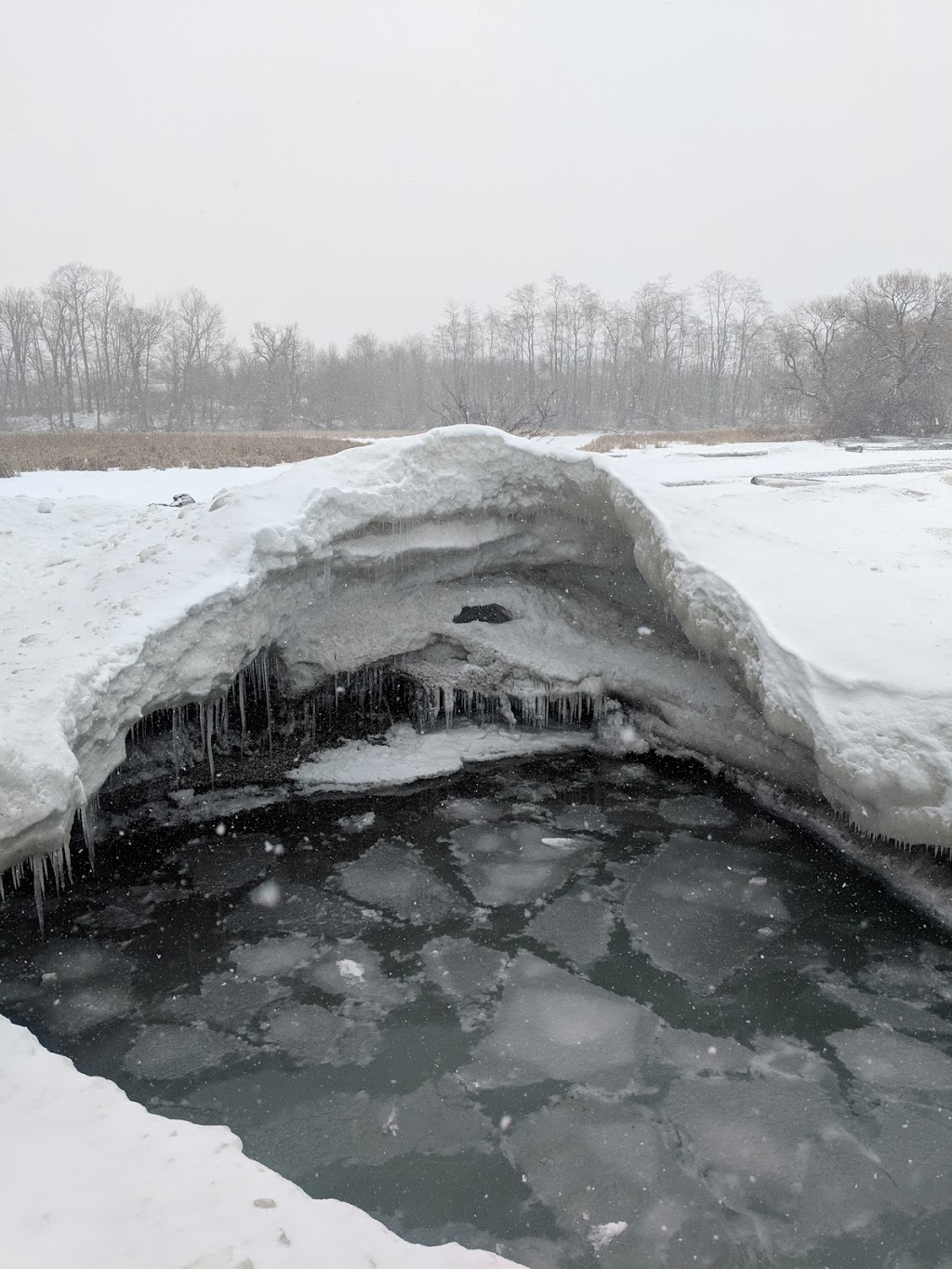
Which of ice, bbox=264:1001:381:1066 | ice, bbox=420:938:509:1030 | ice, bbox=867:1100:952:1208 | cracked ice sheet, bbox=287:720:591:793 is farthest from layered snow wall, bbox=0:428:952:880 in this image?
ice, bbox=420:938:509:1030

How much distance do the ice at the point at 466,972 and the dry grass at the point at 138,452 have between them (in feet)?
45.2

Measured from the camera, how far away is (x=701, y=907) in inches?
209

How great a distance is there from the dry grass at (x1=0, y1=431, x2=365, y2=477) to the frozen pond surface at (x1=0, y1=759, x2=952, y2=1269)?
1268 centimetres

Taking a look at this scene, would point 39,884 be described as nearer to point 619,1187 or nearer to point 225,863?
point 225,863

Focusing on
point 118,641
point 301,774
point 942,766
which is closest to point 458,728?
point 301,774

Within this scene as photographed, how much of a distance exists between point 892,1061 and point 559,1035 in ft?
5.10

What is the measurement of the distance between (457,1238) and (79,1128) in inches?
55.9

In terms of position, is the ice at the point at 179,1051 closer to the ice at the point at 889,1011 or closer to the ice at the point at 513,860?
the ice at the point at 513,860

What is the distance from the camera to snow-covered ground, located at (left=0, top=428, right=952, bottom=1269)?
9.46ft

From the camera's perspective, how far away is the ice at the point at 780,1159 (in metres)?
3.26

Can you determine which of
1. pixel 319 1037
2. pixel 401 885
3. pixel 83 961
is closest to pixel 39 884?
pixel 83 961

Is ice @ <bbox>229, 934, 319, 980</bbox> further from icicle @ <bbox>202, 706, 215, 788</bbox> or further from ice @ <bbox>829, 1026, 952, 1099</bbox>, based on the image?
ice @ <bbox>829, 1026, 952, 1099</bbox>

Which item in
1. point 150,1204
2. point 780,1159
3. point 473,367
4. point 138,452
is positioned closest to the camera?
point 150,1204

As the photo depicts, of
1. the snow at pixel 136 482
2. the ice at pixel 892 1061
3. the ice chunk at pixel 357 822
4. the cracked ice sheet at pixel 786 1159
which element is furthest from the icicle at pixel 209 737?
the snow at pixel 136 482
